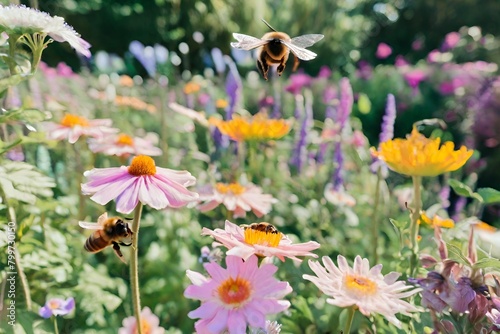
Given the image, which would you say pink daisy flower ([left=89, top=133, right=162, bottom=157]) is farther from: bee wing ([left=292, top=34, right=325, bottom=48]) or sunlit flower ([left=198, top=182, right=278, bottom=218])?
bee wing ([left=292, top=34, right=325, bottom=48])

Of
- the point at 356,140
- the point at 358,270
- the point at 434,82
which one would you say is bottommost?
the point at 434,82

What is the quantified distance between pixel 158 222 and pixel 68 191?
0.41 m

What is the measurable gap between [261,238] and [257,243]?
0.01m

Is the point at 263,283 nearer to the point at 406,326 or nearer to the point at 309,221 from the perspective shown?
the point at 406,326

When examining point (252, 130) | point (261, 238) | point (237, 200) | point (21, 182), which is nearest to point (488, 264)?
point (261, 238)

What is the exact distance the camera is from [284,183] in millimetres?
2223

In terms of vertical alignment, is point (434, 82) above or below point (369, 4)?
below

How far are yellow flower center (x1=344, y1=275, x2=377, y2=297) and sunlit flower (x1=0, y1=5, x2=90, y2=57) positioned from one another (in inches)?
22.4

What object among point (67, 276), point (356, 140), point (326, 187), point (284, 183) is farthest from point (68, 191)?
point (356, 140)

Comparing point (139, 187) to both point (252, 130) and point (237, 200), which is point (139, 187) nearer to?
point (237, 200)

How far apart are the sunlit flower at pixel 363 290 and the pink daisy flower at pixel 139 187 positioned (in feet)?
0.76

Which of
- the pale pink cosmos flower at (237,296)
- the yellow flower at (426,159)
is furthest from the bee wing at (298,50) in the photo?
the pale pink cosmos flower at (237,296)

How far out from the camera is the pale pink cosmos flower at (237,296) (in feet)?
2.53

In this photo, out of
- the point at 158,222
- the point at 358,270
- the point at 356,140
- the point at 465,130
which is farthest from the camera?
the point at 465,130
